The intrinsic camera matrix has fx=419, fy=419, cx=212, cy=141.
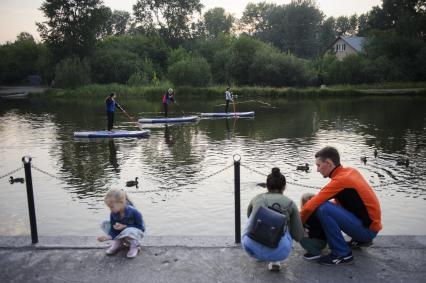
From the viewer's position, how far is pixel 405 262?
16.3 ft

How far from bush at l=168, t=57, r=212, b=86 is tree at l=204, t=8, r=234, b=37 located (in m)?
61.0

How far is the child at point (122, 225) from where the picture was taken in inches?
208

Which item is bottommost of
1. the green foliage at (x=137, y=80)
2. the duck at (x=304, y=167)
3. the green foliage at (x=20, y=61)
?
the duck at (x=304, y=167)

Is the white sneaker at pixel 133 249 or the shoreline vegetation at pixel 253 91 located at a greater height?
the shoreline vegetation at pixel 253 91

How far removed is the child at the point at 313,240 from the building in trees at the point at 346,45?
7658cm

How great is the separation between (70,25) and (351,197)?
6501cm

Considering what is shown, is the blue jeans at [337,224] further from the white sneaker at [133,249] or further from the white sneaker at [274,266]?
the white sneaker at [133,249]

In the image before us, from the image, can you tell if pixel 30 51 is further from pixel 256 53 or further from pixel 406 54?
pixel 406 54

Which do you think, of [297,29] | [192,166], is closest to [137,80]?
[192,166]

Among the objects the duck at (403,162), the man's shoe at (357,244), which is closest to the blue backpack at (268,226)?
the man's shoe at (357,244)

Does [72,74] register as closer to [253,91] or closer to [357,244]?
[253,91]

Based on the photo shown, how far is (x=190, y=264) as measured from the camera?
509cm

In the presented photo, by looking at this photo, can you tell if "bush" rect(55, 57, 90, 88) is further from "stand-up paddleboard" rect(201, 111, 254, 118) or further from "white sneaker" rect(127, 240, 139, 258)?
"white sneaker" rect(127, 240, 139, 258)

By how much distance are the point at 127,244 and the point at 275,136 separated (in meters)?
15.7
